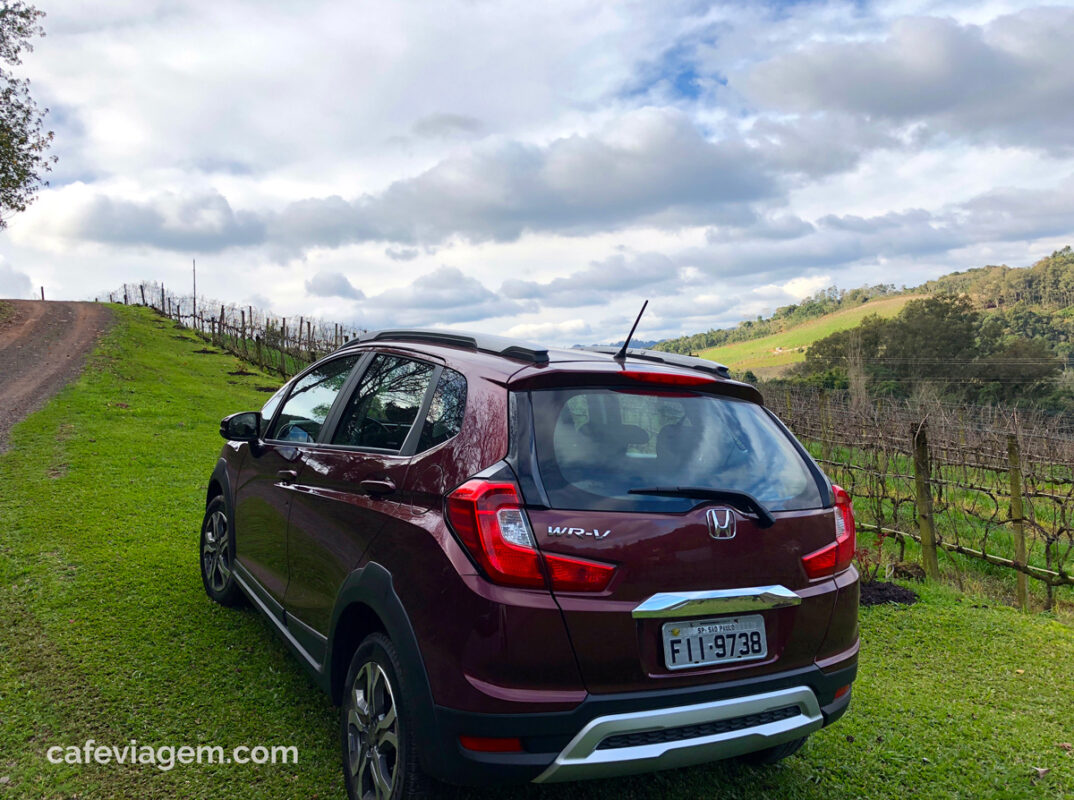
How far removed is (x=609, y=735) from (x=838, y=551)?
3.59 ft

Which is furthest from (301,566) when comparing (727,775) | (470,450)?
(727,775)

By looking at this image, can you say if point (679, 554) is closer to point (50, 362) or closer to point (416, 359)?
point (416, 359)

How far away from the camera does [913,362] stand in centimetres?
6197

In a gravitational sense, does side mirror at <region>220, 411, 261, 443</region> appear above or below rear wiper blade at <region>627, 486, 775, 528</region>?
above

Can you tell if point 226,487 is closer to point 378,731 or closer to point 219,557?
point 219,557

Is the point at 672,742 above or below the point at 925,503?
above

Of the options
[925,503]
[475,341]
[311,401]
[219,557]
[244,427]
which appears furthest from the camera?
[925,503]

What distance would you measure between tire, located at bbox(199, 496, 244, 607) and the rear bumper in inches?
107

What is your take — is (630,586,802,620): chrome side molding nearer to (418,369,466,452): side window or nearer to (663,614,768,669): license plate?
(663,614,768,669): license plate

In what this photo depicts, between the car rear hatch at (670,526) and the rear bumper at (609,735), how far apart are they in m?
0.05

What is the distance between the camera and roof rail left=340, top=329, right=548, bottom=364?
8.04ft

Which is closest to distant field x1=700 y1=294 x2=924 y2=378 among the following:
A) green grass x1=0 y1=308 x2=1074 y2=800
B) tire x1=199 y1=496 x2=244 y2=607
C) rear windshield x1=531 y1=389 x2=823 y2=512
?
green grass x1=0 y1=308 x2=1074 y2=800

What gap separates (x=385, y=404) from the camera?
2.87 meters

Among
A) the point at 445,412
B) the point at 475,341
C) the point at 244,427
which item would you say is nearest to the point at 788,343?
the point at 244,427
